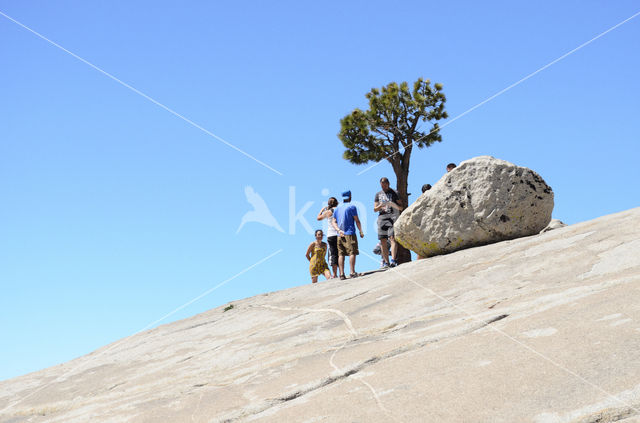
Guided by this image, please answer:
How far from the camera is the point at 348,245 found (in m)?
11.8

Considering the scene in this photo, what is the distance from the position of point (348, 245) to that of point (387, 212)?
45.5 inches

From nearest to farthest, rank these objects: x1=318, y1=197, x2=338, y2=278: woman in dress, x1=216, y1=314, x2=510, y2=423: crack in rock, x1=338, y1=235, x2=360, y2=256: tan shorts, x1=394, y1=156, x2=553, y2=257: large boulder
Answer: x1=216, y1=314, x2=510, y2=423: crack in rock < x1=394, y1=156, x2=553, y2=257: large boulder < x1=338, y1=235, x2=360, y2=256: tan shorts < x1=318, y1=197, x2=338, y2=278: woman in dress

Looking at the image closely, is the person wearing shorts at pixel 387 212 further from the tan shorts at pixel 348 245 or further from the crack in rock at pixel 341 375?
the crack in rock at pixel 341 375

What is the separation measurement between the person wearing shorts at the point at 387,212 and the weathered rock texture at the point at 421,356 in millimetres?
2461

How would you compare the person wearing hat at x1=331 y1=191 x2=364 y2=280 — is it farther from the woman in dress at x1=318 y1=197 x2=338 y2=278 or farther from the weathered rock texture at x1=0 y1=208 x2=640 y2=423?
the weathered rock texture at x1=0 y1=208 x2=640 y2=423

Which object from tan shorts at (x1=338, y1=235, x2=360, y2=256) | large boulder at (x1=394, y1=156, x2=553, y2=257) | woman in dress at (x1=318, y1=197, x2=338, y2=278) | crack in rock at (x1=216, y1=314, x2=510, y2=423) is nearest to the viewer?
crack in rock at (x1=216, y1=314, x2=510, y2=423)

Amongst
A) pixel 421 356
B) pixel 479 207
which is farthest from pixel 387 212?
pixel 421 356

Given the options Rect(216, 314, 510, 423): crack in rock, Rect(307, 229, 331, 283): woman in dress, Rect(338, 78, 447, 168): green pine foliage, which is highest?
Rect(338, 78, 447, 168): green pine foliage

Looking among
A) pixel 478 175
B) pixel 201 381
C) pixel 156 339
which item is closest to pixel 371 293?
pixel 201 381

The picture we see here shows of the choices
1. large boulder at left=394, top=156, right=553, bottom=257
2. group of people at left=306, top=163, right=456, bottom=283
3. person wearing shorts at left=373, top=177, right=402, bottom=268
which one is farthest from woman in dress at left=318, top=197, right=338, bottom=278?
large boulder at left=394, top=156, right=553, bottom=257

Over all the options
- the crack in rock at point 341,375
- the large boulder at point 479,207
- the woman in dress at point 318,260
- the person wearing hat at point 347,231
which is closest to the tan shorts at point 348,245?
the person wearing hat at point 347,231

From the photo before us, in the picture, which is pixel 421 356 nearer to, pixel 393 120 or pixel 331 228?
pixel 331 228

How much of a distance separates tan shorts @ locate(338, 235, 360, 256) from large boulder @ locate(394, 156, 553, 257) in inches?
54.9

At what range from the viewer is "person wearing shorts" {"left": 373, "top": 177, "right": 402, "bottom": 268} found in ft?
38.8
